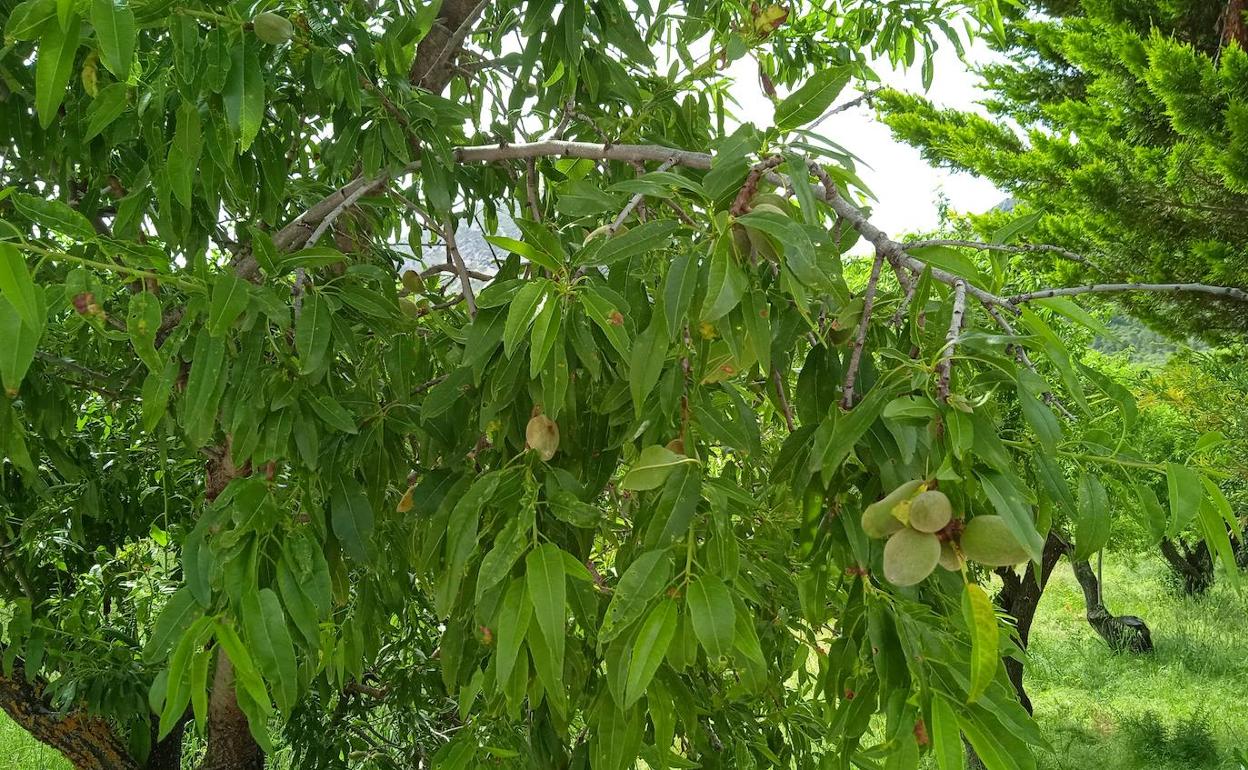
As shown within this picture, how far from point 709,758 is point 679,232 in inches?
29.5

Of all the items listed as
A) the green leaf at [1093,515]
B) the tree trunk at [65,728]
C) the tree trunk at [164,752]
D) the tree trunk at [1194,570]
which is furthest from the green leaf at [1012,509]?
the tree trunk at [1194,570]

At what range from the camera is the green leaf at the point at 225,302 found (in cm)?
76

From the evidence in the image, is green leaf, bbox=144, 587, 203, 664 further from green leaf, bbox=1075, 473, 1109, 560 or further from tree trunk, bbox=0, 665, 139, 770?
tree trunk, bbox=0, 665, 139, 770

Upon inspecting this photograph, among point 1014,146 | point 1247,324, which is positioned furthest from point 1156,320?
point 1014,146

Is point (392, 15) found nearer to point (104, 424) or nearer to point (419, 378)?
point (419, 378)

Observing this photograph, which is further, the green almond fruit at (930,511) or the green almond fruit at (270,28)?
the green almond fruit at (270,28)

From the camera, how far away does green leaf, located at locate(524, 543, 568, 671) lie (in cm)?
61

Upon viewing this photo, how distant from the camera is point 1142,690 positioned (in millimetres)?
5742

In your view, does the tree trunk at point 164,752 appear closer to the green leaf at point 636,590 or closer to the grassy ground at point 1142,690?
the grassy ground at point 1142,690

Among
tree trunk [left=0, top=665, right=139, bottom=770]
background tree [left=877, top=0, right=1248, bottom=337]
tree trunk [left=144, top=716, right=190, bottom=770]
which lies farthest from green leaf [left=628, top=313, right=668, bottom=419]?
background tree [left=877, top=0, right=1248, bottom=337]

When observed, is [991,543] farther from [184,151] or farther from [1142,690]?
[1142,690]

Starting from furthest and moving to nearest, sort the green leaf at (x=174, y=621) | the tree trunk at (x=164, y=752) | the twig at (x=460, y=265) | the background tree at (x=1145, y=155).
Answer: the background tree at (x=1145, y=155) < the tree trunk at (x=164, y=752) < the twig at (x=460, y=265) < the green leaf at (x=174, y=621)

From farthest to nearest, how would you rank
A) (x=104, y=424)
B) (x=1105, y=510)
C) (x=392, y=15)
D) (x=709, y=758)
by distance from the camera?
1. (x=104, y=424)
2. (x=392, y=15)
3. (x=709, y=758)
4. (x=1105, y=510)

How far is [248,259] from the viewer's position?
1161mm
